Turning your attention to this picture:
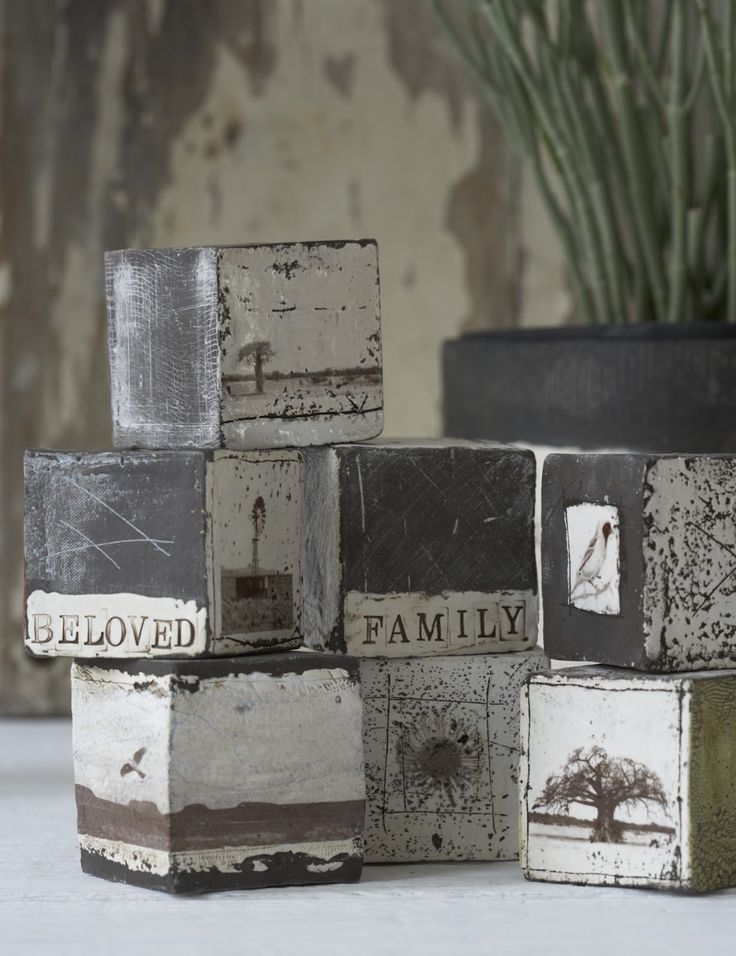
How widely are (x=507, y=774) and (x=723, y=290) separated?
0.57 m

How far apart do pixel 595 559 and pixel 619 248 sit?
51 cm

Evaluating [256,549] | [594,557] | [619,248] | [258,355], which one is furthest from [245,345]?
[619,248]

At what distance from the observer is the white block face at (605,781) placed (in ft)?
3.28

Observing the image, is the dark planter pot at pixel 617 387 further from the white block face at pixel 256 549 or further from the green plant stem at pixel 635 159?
the white block face at pixel 256 549

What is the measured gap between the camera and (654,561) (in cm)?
103

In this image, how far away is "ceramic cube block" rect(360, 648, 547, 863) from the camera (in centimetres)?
112

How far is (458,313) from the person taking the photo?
180 cm

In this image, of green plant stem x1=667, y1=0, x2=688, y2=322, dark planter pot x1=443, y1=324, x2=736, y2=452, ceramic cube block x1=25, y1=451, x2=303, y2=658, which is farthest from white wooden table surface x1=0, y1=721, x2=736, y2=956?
green plant stem x1=667, y1=0, x2=688, y2=322

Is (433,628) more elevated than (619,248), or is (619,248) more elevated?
(619,248)

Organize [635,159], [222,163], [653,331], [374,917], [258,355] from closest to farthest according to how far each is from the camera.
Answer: [374,917], [258,355], [653,331], [635,159], [222,163]

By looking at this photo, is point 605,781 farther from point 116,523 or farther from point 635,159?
point 635,159

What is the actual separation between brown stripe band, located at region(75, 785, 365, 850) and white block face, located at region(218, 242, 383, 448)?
24 cm

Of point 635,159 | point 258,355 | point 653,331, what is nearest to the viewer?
point 258,355

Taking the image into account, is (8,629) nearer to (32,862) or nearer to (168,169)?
(168,169)
